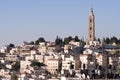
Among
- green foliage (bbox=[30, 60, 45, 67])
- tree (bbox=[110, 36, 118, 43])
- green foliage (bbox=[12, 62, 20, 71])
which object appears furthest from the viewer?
tree (bbox=[110, 36, 118, 43])

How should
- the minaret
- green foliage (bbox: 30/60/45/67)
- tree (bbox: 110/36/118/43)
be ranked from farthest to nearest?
1. tree (bbox: 110/36/118/43)
2. the minaret
3. green foliage (bbox: 30/60/45/67)

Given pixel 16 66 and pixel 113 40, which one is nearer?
pixel 16 66

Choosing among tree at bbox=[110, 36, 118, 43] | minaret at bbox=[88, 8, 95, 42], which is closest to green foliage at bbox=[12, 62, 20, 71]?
minaret at bbox=[88, 8, 95, 42]

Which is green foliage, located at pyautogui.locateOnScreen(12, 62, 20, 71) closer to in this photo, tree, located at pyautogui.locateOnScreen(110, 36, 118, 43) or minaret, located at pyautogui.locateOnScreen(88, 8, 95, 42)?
minaret, located at pyautogui.locateOnScreen(88, 8, 95, 42)

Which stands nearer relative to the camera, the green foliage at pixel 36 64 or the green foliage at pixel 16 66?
the green foliage at pixel 36 64

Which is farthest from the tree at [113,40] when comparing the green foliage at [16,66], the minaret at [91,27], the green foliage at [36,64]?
the green foliage at [16,66]

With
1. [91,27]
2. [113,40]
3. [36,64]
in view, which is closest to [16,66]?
[36,64]

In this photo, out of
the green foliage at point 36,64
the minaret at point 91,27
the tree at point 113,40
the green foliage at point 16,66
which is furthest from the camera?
the tree at point 113,40

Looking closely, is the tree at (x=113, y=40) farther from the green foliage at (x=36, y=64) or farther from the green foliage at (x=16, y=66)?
the green foliage at (x=16, y=66)

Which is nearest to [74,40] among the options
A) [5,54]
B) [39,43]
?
[39,43]

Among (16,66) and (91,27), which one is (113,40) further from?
(16,66)

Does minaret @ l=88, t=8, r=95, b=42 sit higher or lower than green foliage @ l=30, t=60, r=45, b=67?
higher

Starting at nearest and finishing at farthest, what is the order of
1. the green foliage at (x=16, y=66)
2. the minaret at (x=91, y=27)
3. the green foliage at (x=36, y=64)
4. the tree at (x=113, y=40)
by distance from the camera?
the green foliage at (x=36, y=64) < the green foliage at (x=16, y=66) < the minaret at (x=91, y=27) < the tree at (x=113, y=40)

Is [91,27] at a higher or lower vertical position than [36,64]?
higher
